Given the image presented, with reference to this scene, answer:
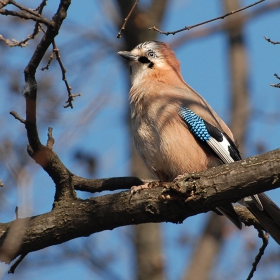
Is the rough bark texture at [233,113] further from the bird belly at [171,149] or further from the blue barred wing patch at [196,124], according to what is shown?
the bird belly at [171,149]

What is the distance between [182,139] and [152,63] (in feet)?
5.56

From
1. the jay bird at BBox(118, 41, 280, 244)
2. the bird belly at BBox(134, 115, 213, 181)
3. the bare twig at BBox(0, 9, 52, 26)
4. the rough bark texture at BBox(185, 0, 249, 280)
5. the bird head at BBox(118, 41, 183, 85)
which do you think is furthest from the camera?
the rough bark texture at BBox(185, 0, 249, 280)

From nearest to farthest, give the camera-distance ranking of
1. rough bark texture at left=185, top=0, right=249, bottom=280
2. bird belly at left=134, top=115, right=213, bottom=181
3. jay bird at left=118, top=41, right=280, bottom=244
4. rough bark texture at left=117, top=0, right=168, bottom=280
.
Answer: jay bird at left=118, top=41, right=280, bottom=244, bird belly at left=134, top=115, right=213, bottom=181, rough bark texture at left=117, top=0, right=168, bottom=280, rough bark texture at left=185, top=0, right=249, bottom=280

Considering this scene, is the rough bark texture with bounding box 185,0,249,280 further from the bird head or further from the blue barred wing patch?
the blue barred wing patch

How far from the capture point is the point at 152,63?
816 cm

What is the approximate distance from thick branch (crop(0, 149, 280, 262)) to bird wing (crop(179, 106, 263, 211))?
45.6 inches

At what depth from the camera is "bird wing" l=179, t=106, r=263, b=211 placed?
6809mm

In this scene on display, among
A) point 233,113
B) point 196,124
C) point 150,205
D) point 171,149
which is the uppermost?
point 233,113

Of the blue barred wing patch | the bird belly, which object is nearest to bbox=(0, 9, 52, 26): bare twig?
the bird belly

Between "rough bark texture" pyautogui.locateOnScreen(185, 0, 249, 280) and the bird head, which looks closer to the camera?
the bird head

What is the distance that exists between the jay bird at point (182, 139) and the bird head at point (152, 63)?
50cm

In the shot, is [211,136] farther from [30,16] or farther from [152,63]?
[30,16]

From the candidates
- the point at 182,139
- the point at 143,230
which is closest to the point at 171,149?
the point at 182,139

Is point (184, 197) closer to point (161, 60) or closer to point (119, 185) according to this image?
point (119, 185)
